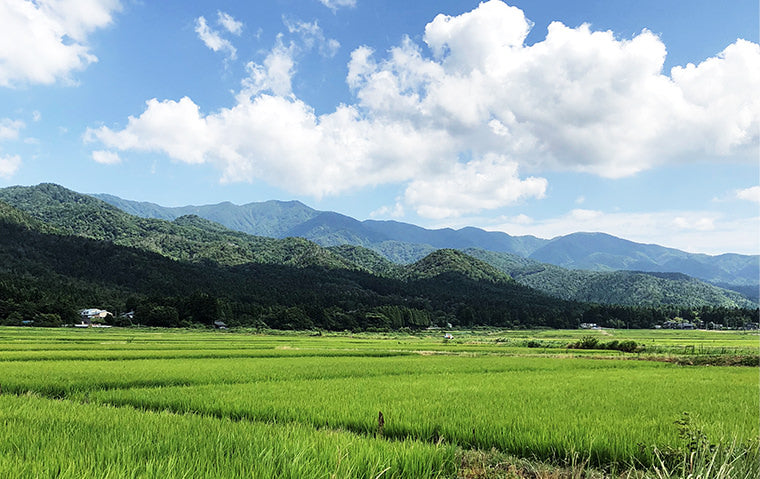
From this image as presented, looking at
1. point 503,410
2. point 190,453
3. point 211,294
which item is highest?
point 190,453

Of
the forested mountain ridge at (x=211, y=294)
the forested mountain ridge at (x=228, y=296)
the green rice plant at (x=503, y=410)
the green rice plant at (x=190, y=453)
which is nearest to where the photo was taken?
the green rice plant at (x=190, y=453)

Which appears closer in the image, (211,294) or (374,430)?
(374,430)

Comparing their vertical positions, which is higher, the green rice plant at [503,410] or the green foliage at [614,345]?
the green rice plant at [503,410]

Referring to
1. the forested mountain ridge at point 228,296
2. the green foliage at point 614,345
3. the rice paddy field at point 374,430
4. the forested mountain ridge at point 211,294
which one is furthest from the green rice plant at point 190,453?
the forested mountain ridge at point 211,294

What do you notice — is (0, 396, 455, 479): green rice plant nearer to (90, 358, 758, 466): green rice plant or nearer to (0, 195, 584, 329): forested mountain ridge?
(90, 358, 758, 466): green rice plant

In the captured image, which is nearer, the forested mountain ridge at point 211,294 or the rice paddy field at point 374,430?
the rice paddy field at point 374,430

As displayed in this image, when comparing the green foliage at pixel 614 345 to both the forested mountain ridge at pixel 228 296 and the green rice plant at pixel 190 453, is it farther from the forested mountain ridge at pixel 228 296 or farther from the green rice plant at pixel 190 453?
the forested mountain ridge at pixel 228 296

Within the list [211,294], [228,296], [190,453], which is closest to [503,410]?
[190,453]

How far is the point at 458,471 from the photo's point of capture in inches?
213

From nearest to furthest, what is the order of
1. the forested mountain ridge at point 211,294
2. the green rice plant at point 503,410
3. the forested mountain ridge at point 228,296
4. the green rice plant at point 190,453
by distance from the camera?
the green rice plant at point 190,453 < the green rice plant at point 503,410 < the forested mountain ridge at point 211,294 < the forested mountain ridge at point 228,296

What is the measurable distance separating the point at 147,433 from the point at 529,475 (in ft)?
16.8

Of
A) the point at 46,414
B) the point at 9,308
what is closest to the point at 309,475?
the point at 46,414

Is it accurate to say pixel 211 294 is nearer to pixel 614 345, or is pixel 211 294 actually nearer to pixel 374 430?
pixel 614 345

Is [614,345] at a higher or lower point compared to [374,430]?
lower
